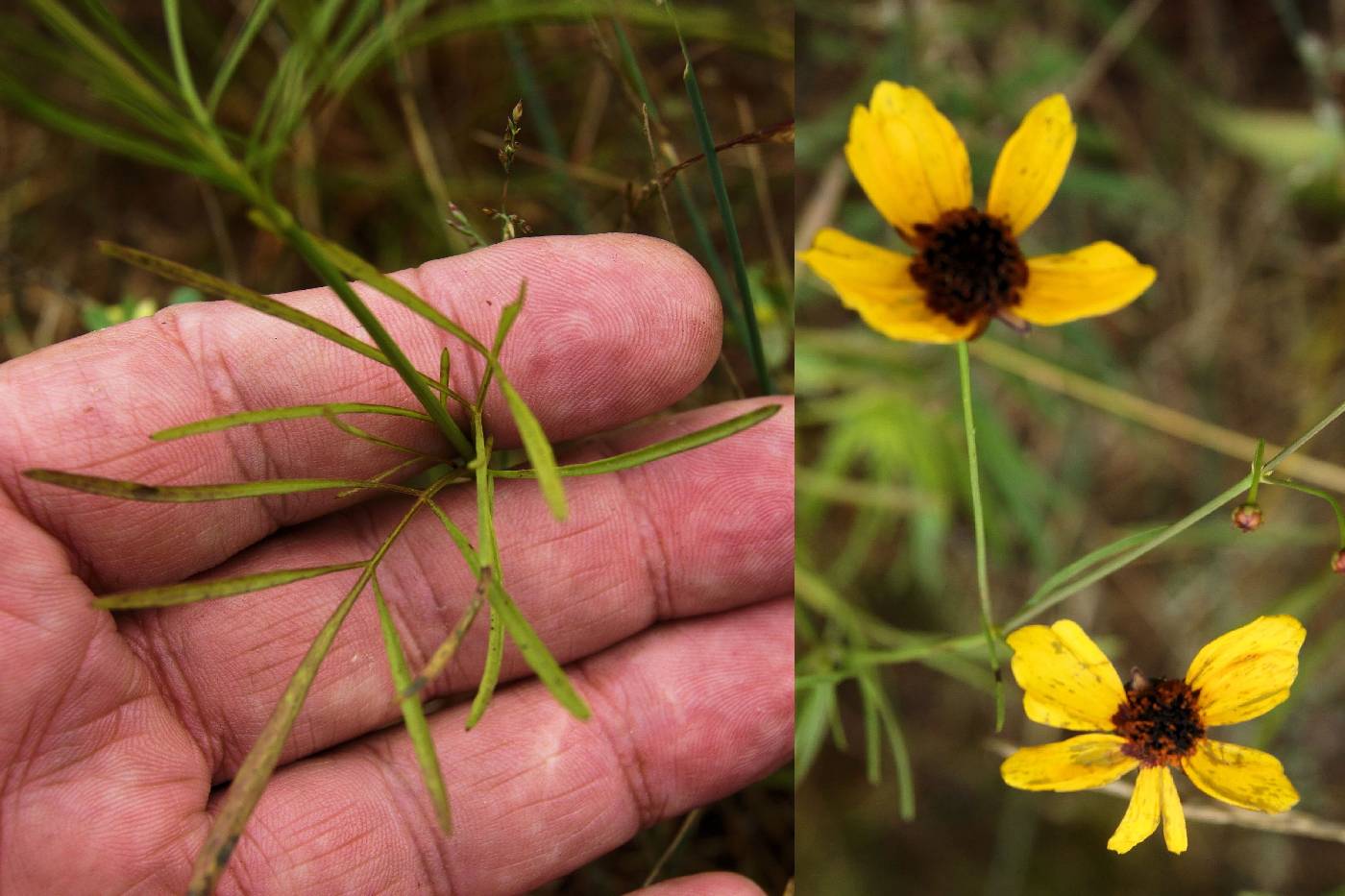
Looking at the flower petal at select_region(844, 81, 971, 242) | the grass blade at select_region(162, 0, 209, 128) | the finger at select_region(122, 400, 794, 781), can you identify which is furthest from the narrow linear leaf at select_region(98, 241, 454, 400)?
the flower petal at select_region(844, 81, 971, 242)

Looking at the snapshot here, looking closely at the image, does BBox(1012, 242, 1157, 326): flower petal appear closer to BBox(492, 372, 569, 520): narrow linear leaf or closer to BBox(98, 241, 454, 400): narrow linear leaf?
BBox(492, 372, 569, 520): narrow linear leaf

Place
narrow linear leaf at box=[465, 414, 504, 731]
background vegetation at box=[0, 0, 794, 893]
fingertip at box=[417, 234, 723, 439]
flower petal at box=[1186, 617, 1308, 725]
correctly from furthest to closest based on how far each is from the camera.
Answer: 1. background vegetation at box=[0, 0, 794, 893]
2. fingertip at box=[417, 234, 723, 439]
3. flower petal at box=[1186, 617, 1308, 725]
4. narrow linear leaf at box=[465, 414, 504, 731]

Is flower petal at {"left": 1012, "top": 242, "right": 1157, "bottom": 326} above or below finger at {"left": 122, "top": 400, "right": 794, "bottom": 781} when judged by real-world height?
above

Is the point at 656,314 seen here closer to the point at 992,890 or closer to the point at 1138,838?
the point at 1138,838

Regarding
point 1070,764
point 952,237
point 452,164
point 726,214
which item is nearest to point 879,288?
point 952,237

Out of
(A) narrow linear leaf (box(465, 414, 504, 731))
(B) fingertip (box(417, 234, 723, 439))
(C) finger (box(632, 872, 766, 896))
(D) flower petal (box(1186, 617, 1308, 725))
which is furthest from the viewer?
(C) finger (box(632, 872, 766, 896))

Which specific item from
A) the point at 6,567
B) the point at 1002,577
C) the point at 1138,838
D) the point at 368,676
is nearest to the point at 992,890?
the point at 1002,577

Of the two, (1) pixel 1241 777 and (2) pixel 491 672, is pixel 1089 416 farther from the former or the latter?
(2) pixel 491 672
